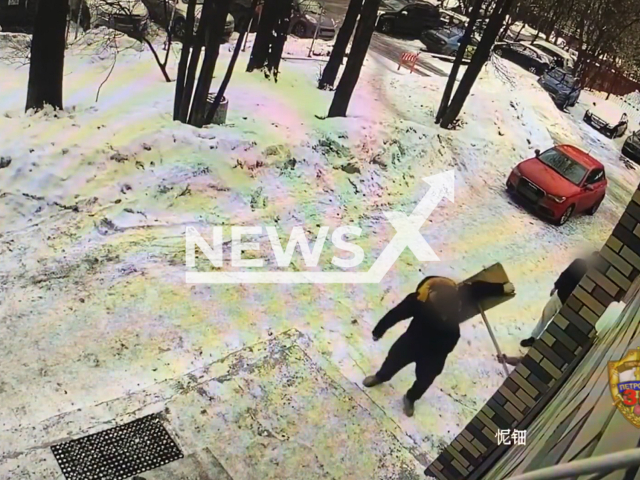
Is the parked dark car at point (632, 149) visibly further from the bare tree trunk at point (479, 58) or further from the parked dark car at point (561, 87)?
the bare tree trunk at point (479, 58)

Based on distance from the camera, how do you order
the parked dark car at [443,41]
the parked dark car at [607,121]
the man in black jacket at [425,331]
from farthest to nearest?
the parked dark car at [443,41], the parked dark car at [607,121], the man in black jacket at [425,331]

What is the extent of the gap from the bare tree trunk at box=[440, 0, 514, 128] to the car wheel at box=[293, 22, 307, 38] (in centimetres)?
648

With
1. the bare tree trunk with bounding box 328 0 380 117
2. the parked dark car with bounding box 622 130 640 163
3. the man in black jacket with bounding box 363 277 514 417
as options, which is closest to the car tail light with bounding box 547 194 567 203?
the bare tree trunk with bounding box 328 0 380 117

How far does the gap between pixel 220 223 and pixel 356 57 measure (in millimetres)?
4247

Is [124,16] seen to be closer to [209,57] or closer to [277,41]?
[277,41]

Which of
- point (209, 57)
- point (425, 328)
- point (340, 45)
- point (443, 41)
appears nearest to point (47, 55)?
point (209, 57)

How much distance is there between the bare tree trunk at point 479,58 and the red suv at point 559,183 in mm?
1688

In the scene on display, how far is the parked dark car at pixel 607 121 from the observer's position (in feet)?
59.0

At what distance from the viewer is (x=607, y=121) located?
1822cm

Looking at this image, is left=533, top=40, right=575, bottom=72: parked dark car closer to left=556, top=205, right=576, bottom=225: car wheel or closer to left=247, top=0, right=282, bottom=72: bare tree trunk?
left=556, top=205, right=576, bottom=225: car wheel

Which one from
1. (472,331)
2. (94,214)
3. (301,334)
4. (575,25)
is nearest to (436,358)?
(301,334)

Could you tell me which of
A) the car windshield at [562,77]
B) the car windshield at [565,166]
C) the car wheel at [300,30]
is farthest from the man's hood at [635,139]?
the car wheel at [300,30]

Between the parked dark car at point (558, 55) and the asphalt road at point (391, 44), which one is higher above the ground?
the parked dark car at point (558, 55)

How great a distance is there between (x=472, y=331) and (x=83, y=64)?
831cm
